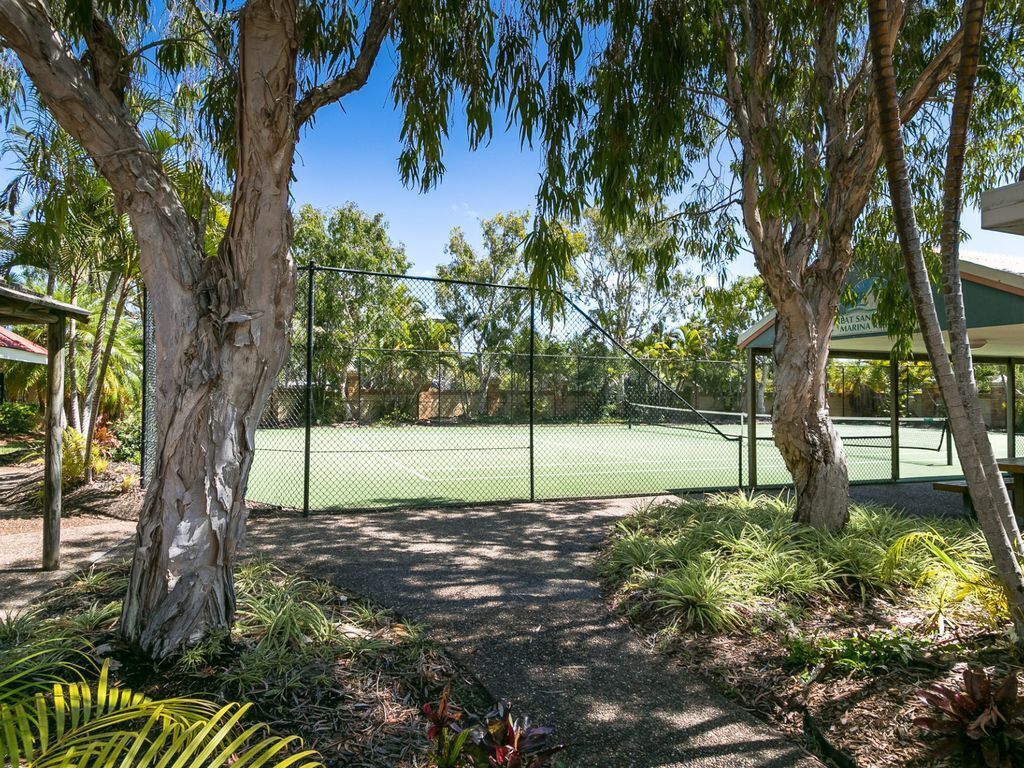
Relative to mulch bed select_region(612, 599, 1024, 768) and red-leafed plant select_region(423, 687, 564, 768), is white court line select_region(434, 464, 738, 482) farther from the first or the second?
red-leafed plant select_region(423, 687, 564, 768)

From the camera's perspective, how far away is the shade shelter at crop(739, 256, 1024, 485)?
27.9ft

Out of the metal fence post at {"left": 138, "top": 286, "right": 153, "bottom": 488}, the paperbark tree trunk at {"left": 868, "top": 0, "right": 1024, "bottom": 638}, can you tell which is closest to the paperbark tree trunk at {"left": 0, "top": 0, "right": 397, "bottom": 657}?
the paperbark tree trunk at {"left": 868, "top": 0, "right": 1024, "bottom": 638}

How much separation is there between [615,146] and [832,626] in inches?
152

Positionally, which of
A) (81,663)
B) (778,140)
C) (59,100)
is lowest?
(81,663)

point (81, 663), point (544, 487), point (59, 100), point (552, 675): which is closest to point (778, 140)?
point (552, 675)

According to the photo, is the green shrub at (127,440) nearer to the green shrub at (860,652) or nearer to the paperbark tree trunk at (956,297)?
the green shrub at (860,652)

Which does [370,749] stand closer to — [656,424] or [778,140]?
[778,140]

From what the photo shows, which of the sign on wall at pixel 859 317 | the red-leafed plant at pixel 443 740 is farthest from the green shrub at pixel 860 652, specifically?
the sign on wall at pixel 859 317

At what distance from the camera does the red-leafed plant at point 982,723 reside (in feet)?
8.25

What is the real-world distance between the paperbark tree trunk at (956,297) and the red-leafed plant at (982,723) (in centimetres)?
114

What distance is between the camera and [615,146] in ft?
16.2

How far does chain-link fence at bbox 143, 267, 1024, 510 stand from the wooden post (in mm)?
2224

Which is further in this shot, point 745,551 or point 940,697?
point 745,551

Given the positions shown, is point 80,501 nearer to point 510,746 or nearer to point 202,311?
point 202,311
